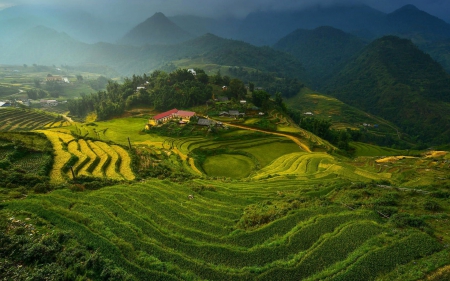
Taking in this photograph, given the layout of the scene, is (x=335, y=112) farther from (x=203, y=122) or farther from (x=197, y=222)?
(x=197, y=222)

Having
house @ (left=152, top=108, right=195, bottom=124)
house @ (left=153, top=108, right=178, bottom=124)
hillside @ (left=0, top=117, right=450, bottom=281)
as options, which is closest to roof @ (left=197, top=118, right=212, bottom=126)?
house @ (left=152, top=108, right=195, bottom=124)

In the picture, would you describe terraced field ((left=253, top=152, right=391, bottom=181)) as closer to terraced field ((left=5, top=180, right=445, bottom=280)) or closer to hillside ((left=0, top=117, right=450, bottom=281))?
hillside ((left=0, top=117, right=450, bottom=281))

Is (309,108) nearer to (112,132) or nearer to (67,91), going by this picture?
(112,132)

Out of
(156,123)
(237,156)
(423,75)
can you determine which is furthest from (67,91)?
(423,75)

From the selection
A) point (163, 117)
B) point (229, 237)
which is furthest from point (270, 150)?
point (229, 237)

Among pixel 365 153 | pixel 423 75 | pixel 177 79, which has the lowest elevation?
pixel 365 153
